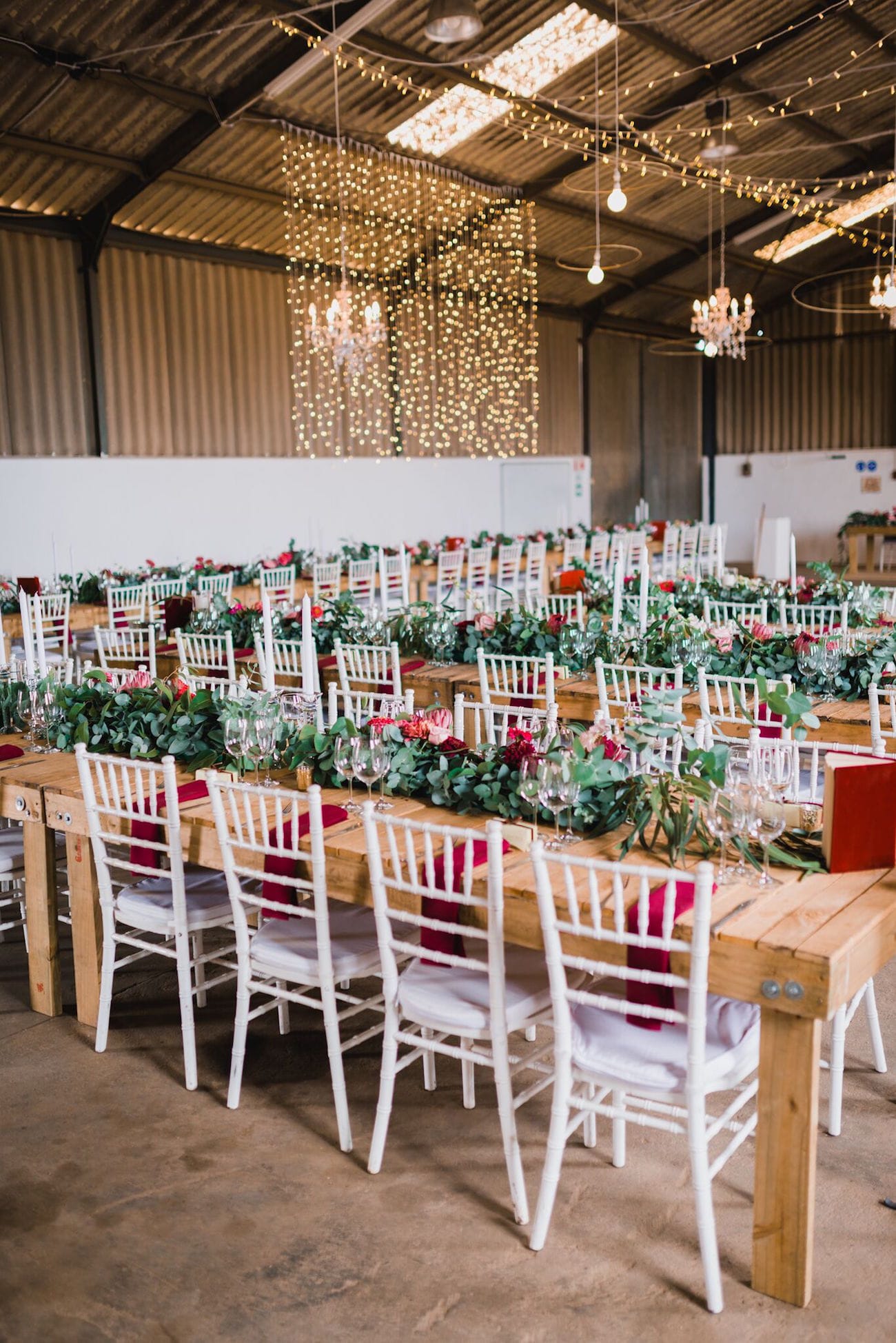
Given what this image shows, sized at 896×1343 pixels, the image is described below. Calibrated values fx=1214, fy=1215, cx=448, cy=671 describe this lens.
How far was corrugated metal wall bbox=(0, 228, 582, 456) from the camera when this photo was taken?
38.9ft

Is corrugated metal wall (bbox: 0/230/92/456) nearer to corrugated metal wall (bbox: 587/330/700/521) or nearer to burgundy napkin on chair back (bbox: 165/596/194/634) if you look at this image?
burgundy napkin on chair back (bbox: 165/596/194/634)

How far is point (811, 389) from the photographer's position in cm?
2150

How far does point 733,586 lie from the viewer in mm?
7754

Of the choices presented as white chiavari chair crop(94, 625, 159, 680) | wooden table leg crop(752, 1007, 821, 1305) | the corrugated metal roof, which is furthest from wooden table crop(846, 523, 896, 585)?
wooden table leg crop(752, 1007, 821, 1305)

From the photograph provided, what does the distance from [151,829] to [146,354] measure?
10403 mm

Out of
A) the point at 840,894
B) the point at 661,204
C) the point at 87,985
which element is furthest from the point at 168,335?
the point at 840,894

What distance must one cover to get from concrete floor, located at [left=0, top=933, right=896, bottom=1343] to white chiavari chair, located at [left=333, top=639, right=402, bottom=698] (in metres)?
2.58

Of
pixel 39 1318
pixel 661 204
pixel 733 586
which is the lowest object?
pixel 39 1318

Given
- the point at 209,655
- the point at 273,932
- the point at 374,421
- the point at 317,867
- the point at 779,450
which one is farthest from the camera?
the point at 779,450

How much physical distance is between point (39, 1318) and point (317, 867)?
114cm

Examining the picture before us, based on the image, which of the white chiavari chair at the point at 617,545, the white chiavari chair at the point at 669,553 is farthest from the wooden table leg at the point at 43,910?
the white chiavari chair at the point at 669,553

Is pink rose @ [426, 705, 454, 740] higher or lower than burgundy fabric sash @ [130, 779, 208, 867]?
higher

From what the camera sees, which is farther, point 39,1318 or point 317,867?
point 317,867

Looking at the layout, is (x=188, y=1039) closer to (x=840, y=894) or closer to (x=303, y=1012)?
(x=303, y=1012)
